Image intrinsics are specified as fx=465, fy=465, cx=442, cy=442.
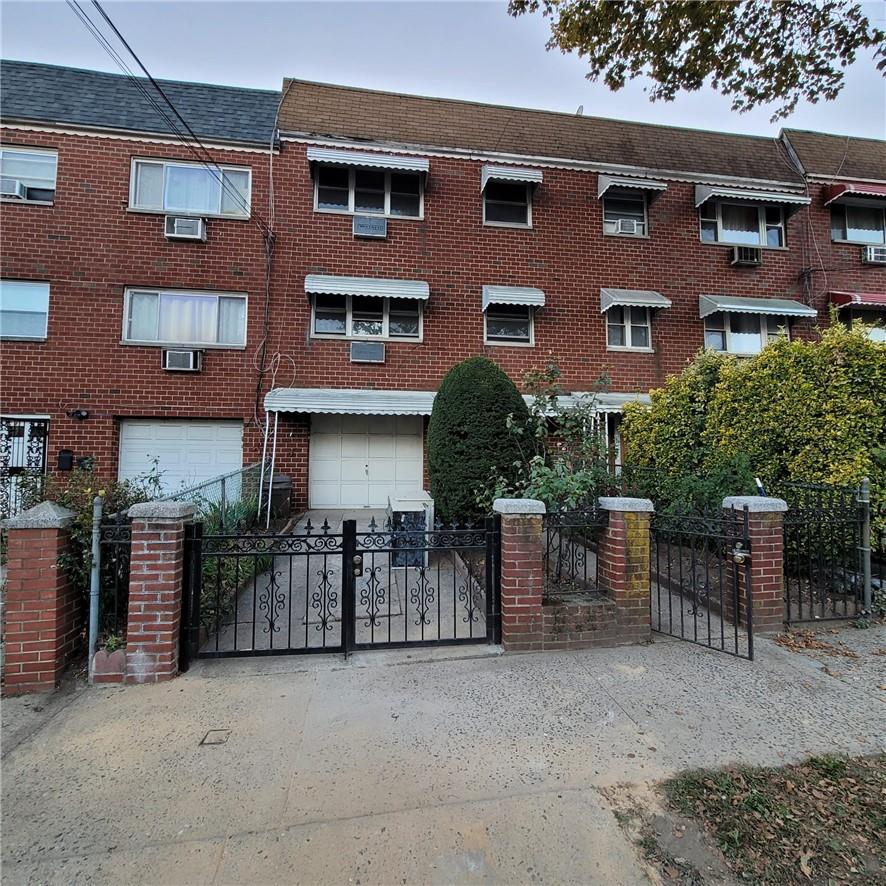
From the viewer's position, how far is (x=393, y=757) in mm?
2594

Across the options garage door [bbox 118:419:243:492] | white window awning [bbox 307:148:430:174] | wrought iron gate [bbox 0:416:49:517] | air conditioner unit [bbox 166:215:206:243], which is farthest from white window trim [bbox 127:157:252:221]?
wrought iron gate [bbox 0:416:49:517]

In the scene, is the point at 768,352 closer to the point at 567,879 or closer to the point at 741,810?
the point at 741,810

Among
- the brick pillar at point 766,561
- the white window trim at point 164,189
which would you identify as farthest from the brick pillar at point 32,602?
the white window trim at point 164,189

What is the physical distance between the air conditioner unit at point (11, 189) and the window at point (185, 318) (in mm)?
2787

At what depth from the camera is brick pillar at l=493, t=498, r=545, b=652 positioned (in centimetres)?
385

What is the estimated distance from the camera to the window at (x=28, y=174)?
9500mm

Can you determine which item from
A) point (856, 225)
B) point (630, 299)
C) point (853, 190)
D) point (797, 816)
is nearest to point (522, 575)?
point (797, 816)

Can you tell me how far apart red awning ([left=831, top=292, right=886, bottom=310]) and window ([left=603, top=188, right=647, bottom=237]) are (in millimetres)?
5158

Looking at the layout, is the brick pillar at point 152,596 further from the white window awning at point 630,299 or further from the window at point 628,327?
the window at point 628,327

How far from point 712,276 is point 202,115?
12.7 m

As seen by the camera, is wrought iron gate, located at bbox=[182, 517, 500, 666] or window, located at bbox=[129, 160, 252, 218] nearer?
wrought iron gate, located at bbox=[182, 517, 500, 666]

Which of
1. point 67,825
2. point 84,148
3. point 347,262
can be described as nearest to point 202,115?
point 84,148

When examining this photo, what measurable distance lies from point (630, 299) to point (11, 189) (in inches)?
528

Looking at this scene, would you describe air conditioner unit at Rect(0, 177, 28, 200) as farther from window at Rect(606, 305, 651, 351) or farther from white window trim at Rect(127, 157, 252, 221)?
window at Rect(606, 305, 651, 351)
